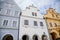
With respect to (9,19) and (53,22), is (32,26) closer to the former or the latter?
(9,19)

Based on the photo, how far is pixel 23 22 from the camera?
4805 mm

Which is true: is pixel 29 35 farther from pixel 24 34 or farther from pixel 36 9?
pixel 36 9

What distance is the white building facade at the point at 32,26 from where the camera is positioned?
15.1 feet

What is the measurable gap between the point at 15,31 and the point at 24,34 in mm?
450

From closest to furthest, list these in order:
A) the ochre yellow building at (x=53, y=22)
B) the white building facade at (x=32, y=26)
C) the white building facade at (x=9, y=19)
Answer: the white building facade at (x=9, y=19)
the white building facade at (x=32, y=26)
the ochre yellow building at (x=53, y=22)

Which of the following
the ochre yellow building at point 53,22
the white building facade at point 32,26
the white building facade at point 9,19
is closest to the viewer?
the white building facade at point 9,19

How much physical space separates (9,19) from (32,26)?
1.20m

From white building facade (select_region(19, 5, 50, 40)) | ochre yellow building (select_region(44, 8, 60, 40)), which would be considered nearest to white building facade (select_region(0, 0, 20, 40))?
white building facade (select_region(19, 5, 50, 40))

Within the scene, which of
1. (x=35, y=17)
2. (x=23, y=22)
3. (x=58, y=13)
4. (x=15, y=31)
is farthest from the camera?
(x=58, y=13)

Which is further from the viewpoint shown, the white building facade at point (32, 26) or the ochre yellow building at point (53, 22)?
the ochre yellow building at point (53, 22)

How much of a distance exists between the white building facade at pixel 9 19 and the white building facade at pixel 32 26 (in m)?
0.29

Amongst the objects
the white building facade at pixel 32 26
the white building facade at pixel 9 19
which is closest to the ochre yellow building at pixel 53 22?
the white building facade at pixel 32 26

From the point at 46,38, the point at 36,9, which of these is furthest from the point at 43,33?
the point at 36,9

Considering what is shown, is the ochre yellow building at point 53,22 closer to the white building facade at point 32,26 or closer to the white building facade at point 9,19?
the white building facade at point 32,26
